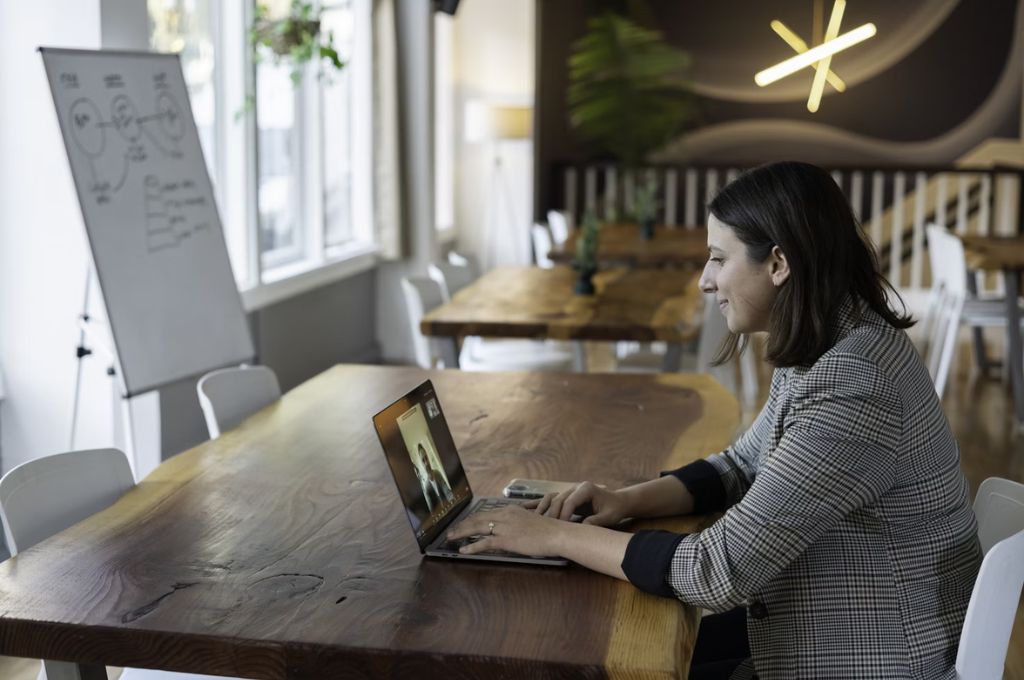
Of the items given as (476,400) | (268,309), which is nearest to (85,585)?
(476,400)

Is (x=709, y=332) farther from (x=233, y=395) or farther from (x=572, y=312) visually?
(x=233, y=395)

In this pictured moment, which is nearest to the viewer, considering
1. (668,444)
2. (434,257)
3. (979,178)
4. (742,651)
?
(742,651)

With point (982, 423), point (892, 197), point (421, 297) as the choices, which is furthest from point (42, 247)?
point (892, 197)

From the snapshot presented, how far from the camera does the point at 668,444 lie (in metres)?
2.52

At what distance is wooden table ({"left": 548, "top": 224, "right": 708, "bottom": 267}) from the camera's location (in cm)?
616

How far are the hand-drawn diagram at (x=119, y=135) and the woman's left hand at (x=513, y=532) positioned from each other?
93.4 inches

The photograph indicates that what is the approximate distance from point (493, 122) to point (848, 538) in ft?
23.9

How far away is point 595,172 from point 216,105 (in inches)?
197

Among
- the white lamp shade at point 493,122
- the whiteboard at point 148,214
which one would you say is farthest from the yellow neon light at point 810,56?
the white lamp shade at point 493,122

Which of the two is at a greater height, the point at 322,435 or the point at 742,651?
the point at 322,435

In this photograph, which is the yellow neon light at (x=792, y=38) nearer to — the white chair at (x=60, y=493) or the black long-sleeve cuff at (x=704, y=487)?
the black long-sleeve cuff at (x=704, y=487)

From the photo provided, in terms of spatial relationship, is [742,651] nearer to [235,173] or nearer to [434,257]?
[235,173]

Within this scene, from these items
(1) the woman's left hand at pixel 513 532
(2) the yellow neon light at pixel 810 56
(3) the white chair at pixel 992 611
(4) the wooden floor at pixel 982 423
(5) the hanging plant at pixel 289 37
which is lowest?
(4) the wooden floor at pixel 982 423

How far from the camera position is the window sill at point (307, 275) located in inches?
220
